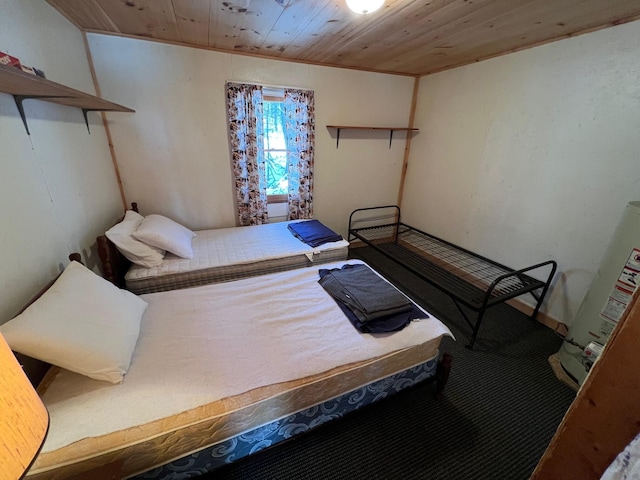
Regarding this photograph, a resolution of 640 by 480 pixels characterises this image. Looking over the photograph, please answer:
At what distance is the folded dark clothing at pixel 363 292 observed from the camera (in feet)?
4.78

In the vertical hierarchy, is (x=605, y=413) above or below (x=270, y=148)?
below

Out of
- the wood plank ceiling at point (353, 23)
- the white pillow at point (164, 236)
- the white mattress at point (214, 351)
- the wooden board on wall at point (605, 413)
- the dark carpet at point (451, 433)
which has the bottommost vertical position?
the dark carpet at point (451, 433)

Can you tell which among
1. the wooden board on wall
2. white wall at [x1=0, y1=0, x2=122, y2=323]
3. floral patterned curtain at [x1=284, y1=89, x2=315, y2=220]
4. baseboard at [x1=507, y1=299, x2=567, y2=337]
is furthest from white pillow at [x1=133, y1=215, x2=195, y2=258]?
baseboard at [x1=507, y1=299, x2=567, y2=337]

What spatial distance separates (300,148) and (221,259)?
1.60m

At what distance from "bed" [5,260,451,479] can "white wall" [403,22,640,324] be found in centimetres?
157

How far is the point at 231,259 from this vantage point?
7.06 feet

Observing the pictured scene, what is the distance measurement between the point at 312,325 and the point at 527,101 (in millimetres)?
2620

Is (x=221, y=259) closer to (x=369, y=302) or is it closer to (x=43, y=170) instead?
(x=43, y=170)

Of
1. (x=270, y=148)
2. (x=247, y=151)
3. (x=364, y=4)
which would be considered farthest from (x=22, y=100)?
(x=270, y=148)

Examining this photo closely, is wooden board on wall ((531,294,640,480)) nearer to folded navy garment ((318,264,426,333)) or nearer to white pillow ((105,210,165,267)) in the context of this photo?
folded navy garment ((318,264,426,333))

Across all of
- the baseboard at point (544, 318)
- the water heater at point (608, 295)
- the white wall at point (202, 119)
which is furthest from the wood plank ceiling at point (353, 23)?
the baseboard at point (544, 318)

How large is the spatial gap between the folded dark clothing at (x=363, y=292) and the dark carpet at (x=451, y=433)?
0.48 metres

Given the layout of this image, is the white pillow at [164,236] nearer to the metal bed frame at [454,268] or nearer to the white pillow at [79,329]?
the white pillow at [79,329]

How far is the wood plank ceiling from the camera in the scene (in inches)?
60.0
